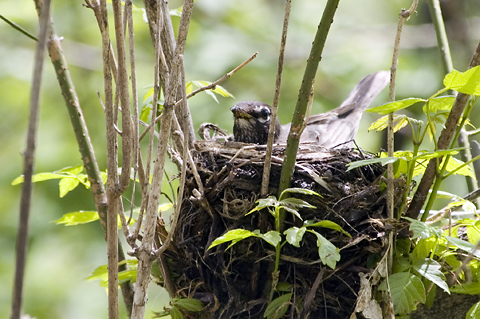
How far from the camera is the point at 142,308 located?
2180 mm

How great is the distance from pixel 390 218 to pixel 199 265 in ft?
3.37

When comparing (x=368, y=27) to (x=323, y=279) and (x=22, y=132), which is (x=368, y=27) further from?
(x=323, y=279)

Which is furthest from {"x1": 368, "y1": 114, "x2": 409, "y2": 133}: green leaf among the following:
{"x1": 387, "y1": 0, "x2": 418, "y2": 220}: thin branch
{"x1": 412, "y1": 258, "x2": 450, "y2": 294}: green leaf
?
{"x1": 412, "y1": 258, "x2": 450, "y2": 294}: green leaf

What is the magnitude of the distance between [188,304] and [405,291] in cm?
110

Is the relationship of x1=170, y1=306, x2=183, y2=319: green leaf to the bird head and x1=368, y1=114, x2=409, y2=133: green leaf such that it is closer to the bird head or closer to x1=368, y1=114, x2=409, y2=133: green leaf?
x1=368, y1=114, x2=409, y2=133: green leaf

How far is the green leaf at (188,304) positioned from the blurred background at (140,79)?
6.91ft

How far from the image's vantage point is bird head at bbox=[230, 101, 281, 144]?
4516 mm

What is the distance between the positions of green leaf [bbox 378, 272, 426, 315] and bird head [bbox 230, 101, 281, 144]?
2437mm

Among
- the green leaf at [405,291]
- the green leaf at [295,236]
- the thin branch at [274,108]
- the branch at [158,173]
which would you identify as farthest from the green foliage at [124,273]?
the green leaf at [405,291]

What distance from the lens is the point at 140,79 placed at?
5375 millimetres

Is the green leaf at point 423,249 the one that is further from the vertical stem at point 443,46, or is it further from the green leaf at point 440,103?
the vertical stem at point 443,46

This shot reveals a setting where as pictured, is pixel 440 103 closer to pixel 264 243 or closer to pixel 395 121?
pixel 395 121

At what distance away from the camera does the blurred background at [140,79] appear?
5043mm

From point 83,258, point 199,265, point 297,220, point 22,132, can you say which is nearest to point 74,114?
point 199,265
